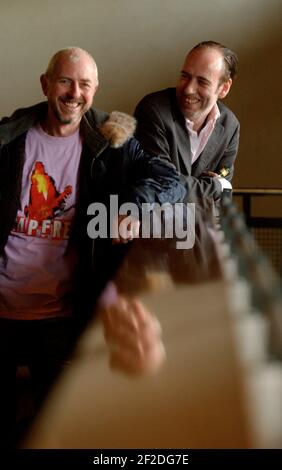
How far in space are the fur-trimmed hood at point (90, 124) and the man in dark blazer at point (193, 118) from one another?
1.12 ft

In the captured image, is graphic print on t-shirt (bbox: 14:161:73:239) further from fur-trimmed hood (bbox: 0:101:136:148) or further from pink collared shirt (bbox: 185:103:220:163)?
pink collared shirt (bbox: 185:103:220:163)

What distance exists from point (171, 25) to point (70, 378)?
114 inches

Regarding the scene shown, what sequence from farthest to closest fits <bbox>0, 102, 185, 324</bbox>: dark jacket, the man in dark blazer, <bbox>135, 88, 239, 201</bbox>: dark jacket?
the man in dark blazer, <bbox>135, 88, 239, 201</bbox>: dark jacket, <bbox>0, 102, 185, 324</bbox>: dark jacket

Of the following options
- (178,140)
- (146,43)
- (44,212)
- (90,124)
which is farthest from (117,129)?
(146,43)

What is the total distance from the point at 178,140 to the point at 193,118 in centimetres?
12

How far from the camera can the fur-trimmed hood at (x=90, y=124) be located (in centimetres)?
173

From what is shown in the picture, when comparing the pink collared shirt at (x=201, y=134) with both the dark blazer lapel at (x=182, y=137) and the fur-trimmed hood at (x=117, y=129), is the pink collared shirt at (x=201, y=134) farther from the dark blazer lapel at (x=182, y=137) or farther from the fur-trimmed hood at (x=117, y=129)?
the fur-trimmed hood at (x=117, y=129)

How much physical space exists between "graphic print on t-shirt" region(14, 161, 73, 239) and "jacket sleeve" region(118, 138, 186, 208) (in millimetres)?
177

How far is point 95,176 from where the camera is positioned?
1750 millimetres

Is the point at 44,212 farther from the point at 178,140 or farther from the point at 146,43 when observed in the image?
the point at 146,43

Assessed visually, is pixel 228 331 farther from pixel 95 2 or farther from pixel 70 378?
pixel 95 2

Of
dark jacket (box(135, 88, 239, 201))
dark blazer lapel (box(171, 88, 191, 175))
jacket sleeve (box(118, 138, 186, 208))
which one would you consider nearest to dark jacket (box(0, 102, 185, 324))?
jacket sleeve (box(118, 138, 186, 208))

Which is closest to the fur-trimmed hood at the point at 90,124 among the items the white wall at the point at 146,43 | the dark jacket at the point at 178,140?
the dark jacket at the point at 178,140

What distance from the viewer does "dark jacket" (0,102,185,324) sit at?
1.70 metres
